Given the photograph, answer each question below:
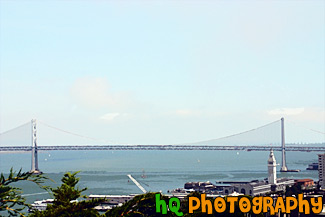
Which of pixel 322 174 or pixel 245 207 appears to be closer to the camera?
pixel 245 207

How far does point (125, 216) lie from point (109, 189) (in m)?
53.8

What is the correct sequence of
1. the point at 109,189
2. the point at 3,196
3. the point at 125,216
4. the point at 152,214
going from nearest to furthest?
the point at 3,196 → the point at 125,216 → the point at 152,214 → the point at 109,189

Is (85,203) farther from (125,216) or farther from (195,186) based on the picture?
(195,186)

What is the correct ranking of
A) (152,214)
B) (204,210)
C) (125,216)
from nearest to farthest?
(125,216) < (152,214) < (204,210)

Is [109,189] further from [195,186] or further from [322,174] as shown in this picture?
[322,174]

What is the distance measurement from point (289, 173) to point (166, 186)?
110 ft

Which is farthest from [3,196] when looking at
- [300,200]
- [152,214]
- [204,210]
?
[300,200]

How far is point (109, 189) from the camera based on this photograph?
59000mm

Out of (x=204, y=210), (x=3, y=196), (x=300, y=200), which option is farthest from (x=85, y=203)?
(x=300, y=200)

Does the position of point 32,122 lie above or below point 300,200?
above

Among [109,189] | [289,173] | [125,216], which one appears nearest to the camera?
[125,216]

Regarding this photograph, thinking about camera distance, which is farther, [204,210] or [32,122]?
[32,122]

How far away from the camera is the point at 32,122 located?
92.9m

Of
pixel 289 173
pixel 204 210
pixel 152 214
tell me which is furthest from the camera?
pixel 289 173
